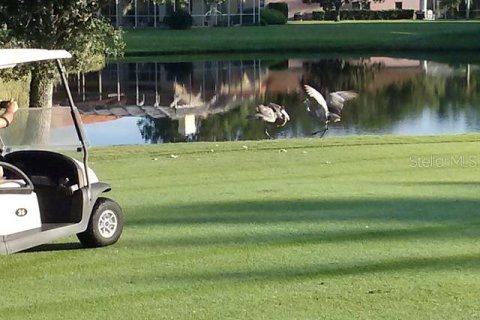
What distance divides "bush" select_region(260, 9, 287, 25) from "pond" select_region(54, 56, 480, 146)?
22590mm

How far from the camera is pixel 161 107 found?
27703 mm

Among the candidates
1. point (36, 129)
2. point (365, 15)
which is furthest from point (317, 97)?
point (365, 15)

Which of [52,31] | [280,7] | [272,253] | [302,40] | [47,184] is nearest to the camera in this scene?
[272,253]

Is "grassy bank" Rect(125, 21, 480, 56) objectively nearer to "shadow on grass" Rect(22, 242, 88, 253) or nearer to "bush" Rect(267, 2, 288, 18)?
"bush" Rect(267, 2, 288, 18)

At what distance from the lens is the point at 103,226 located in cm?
685

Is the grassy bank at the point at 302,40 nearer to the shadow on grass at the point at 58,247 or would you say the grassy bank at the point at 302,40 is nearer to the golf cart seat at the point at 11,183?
the shadow on grass at the point at 58,247

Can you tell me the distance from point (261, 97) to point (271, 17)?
4027 centimetres

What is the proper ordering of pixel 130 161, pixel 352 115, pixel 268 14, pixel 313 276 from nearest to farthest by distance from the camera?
1. pixel 313 276
2. pixel 130 161
3. pixel 352 115
4. pixel 268 14

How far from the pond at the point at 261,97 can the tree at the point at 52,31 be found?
2706 mm

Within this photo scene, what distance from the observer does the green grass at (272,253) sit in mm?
5309

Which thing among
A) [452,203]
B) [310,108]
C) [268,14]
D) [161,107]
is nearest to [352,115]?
[310,108]

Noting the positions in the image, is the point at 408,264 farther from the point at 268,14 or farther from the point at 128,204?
the point at 268,14

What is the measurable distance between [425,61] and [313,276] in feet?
131

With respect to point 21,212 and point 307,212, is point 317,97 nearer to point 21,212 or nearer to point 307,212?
point 307,212
